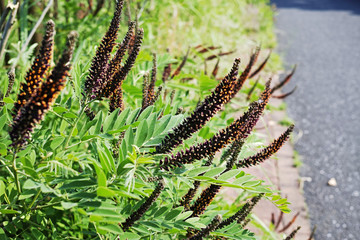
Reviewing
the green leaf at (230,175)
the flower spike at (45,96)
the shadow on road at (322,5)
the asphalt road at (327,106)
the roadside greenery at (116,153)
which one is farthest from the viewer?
the shadow on road at (322,5)

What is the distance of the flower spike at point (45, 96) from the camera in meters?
0.72

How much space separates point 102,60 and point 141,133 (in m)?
0.22

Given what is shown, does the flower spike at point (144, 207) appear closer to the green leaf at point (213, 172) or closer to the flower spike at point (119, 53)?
the green leaf at point (213, 172)

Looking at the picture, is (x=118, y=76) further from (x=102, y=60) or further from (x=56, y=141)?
(x=56, y=141)

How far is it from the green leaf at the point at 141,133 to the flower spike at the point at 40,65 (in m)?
0.30

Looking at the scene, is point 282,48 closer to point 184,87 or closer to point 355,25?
point 355,25

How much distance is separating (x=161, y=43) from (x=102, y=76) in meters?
3.13

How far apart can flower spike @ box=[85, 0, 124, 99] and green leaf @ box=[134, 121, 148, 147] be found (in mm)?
153

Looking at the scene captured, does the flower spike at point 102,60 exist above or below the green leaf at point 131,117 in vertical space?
above

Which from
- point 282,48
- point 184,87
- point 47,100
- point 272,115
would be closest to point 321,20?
point 282,48

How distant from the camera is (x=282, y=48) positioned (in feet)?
21.1

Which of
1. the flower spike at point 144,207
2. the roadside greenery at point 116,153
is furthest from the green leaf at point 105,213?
the flower spike at point 144,207

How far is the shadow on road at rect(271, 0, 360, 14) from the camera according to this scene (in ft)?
31.7

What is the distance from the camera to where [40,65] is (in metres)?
0.78
